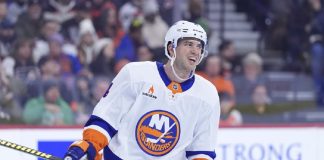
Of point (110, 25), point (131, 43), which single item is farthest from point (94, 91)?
point (110, 25)

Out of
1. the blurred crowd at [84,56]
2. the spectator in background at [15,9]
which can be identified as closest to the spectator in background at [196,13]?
the blurred crowd at [84,56]

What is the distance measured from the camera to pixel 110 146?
448cm

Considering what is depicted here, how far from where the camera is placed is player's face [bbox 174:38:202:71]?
4.34 meters

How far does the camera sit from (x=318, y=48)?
8.77 meters

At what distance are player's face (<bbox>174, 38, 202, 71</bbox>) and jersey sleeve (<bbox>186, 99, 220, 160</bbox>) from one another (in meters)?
0.24

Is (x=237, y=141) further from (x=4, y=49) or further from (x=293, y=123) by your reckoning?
(x=4, y=49)

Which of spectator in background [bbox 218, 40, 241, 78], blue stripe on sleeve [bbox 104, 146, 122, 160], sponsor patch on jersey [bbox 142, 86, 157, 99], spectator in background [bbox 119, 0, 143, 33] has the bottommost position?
blue stripe on sleeve [bbox 104, 146, 122, 160]

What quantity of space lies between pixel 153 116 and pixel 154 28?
Result: 13.6 ft

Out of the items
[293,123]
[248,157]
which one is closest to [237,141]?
[248,157]

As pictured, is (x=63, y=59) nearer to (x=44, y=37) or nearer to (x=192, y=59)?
(x=44, y=37)

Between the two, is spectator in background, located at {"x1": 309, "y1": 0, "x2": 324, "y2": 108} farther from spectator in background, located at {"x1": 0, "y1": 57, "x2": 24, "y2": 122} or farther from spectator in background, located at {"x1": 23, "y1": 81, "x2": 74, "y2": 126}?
spectator in background, located at {"x1": 0, "y1": 57, "x2": 24, "y2": 122}

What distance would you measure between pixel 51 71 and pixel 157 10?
140 centimetres

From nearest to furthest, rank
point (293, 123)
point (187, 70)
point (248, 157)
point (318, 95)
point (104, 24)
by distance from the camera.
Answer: point (187, 70), point (248, 157), point (293, 123), point (318, 95), point (104, 24)

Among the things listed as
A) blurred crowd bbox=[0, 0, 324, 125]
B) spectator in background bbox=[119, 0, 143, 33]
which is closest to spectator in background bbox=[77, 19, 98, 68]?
blurred crowd bbox=[0, 0, 324, 125]
